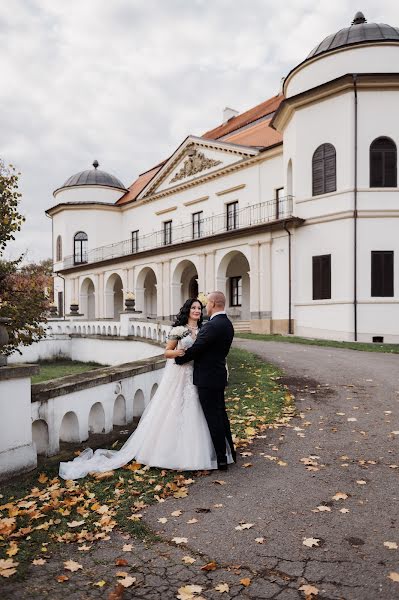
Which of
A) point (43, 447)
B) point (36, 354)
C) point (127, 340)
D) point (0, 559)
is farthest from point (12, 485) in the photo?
point (36, 354)

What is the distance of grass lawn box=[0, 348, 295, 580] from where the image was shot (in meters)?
3.68

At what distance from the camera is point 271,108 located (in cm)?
3400

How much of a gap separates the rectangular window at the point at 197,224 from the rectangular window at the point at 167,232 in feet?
9.37

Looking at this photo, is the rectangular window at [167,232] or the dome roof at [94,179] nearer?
the rectangular window at [167,232]

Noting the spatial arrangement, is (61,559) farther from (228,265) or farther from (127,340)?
(228,265)

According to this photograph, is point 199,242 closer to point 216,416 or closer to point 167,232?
point 167,232

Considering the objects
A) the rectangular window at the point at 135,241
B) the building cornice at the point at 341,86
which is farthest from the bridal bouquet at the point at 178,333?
the rectangular window at the point at 135,241

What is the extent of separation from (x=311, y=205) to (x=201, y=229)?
11.4 meters

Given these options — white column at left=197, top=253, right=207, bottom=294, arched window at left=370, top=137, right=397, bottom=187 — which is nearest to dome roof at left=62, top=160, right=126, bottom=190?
white column at left=197, top=253, right=207, bottom=294

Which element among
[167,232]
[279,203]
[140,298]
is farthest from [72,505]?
[167,232]

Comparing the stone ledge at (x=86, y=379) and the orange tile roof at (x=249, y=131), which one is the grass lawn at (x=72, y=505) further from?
the orange tile roof at (x=249, y=131)

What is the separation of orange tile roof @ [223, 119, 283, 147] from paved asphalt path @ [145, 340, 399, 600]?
2349cm

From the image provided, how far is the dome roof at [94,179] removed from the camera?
42781 mm

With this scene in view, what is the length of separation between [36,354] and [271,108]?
2206 centimetres
